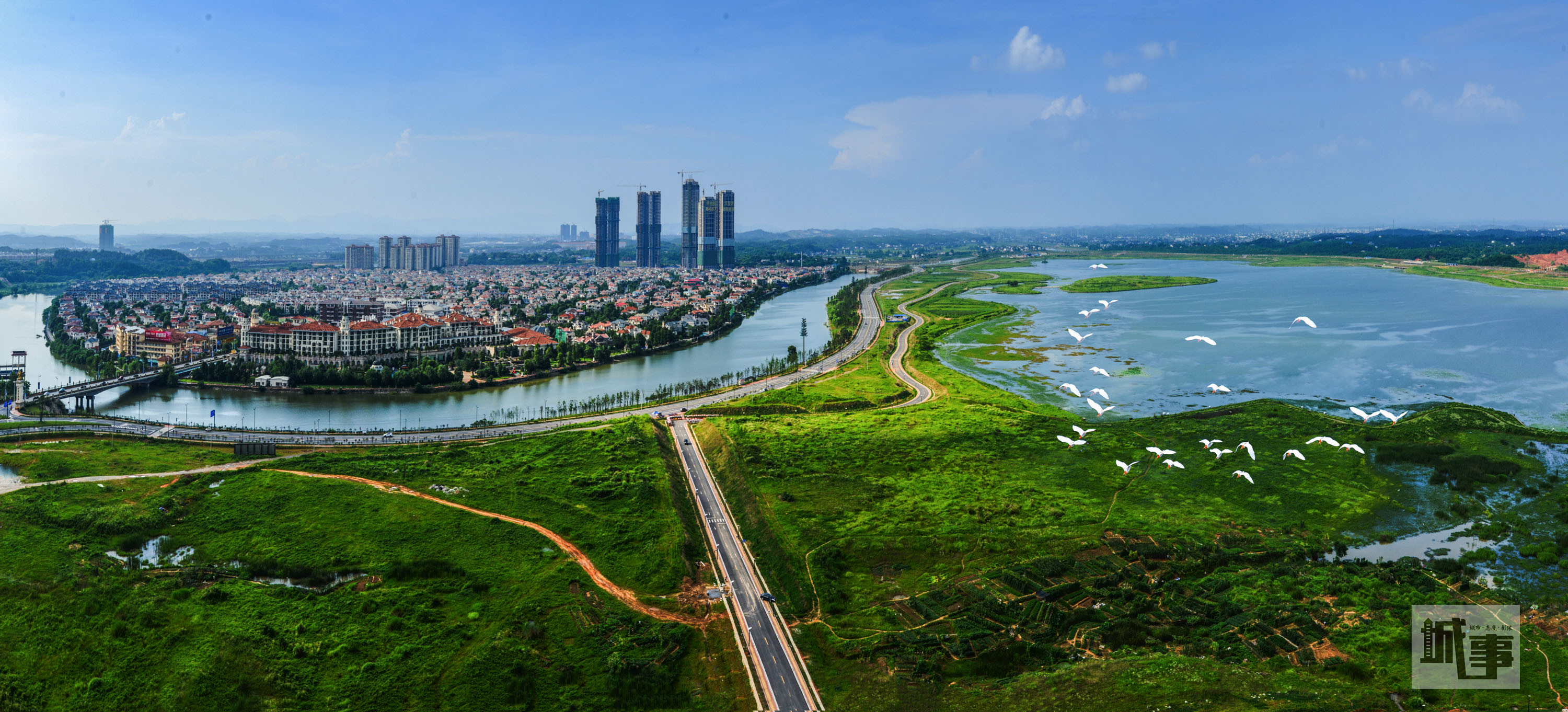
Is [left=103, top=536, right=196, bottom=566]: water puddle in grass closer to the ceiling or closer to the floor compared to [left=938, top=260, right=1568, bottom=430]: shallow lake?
closer to the floor

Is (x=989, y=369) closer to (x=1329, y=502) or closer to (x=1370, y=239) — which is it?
(x=1329, y=502)

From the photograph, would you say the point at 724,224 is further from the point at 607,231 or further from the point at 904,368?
the point at 904,368

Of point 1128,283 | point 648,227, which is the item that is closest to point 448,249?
point 648,227

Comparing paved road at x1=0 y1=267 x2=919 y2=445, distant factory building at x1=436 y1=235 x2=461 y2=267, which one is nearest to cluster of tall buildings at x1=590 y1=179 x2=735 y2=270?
distant factory building at x1=436 y1=235 x2=461 y2=267

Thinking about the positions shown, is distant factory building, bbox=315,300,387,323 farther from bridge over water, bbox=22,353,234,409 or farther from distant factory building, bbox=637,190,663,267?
distant factory building, bbox=637,190,663,267

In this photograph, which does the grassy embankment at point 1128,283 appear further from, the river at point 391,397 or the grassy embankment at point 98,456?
the grassy embankment at point 98,456

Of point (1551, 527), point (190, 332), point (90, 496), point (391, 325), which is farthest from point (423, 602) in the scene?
point (190, 332)

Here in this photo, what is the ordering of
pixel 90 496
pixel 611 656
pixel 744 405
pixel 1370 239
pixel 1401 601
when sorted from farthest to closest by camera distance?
pixel 1370 239 → pixel 744 405 → pixel 90 496 → pixel 1401 601 → pixel 611 656
